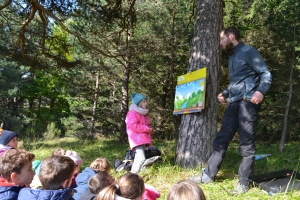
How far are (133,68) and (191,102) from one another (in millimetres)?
6466

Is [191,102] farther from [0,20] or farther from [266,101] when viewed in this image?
[266,101]

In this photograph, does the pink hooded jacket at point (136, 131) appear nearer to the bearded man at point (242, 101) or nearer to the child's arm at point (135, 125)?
the child's arm at point (135, 125)

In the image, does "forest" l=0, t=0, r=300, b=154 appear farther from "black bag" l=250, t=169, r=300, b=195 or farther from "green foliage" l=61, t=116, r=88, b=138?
"black bag" l=250, t=169, r=300, b=195

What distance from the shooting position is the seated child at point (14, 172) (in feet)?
7.03

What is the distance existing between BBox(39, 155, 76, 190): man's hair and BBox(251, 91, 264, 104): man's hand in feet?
5.69

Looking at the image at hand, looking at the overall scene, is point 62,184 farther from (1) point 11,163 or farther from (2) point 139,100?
(2) point 139,100

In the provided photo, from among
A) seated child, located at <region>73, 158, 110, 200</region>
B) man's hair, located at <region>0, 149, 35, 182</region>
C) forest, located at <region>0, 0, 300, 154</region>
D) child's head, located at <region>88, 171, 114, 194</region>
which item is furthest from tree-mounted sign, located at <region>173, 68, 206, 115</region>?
man's hair, located at <region>0, 149, 35, 182</region>

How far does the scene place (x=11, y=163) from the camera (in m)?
2.21

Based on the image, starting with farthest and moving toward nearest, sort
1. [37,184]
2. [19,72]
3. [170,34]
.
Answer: [19,72] < [170,34] < [37,184]

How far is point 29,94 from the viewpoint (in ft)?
69.2

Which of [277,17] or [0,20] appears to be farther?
[277,17]

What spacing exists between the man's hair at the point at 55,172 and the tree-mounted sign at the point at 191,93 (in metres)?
2.15

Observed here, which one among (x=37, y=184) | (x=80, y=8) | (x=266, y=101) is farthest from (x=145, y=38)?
(x=37, y=184)

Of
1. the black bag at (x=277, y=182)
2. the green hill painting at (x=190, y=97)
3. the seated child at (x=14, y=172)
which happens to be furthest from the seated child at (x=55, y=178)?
the green hill painting at (x=190, y=97)
